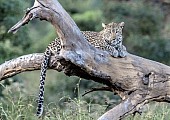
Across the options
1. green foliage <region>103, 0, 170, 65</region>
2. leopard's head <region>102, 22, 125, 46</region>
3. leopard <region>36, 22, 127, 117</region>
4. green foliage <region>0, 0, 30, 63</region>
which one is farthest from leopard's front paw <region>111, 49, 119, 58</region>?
green foliage <region>103, 0, 170, 65</region>

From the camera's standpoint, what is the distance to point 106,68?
22.3 feet

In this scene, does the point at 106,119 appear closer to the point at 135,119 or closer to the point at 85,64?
the point at 85,64

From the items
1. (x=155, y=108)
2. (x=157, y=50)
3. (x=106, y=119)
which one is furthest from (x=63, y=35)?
(x=157, y=50)

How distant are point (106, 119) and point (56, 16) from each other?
1.04m

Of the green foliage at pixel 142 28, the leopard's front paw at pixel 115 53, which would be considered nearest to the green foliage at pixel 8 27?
the green foliage at pixel 142 28

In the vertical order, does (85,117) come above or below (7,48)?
below

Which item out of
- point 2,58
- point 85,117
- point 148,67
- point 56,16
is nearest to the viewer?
point 56,16

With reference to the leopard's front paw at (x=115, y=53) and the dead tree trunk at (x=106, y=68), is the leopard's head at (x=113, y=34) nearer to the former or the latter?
the leopard's front paw at (x=115, y=53)

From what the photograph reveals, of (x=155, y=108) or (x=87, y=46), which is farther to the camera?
(x=155, y=108)

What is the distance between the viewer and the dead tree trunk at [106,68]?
6.48 meters

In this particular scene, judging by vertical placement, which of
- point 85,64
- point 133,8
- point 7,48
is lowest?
point 85,64

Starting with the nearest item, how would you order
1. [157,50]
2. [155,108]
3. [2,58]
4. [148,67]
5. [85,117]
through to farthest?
[148,67] < [85,117] < [155,108] < [2,58] < [157,50]

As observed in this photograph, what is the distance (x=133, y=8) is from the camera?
521 inches

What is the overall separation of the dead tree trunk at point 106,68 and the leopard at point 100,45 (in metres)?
0.07
